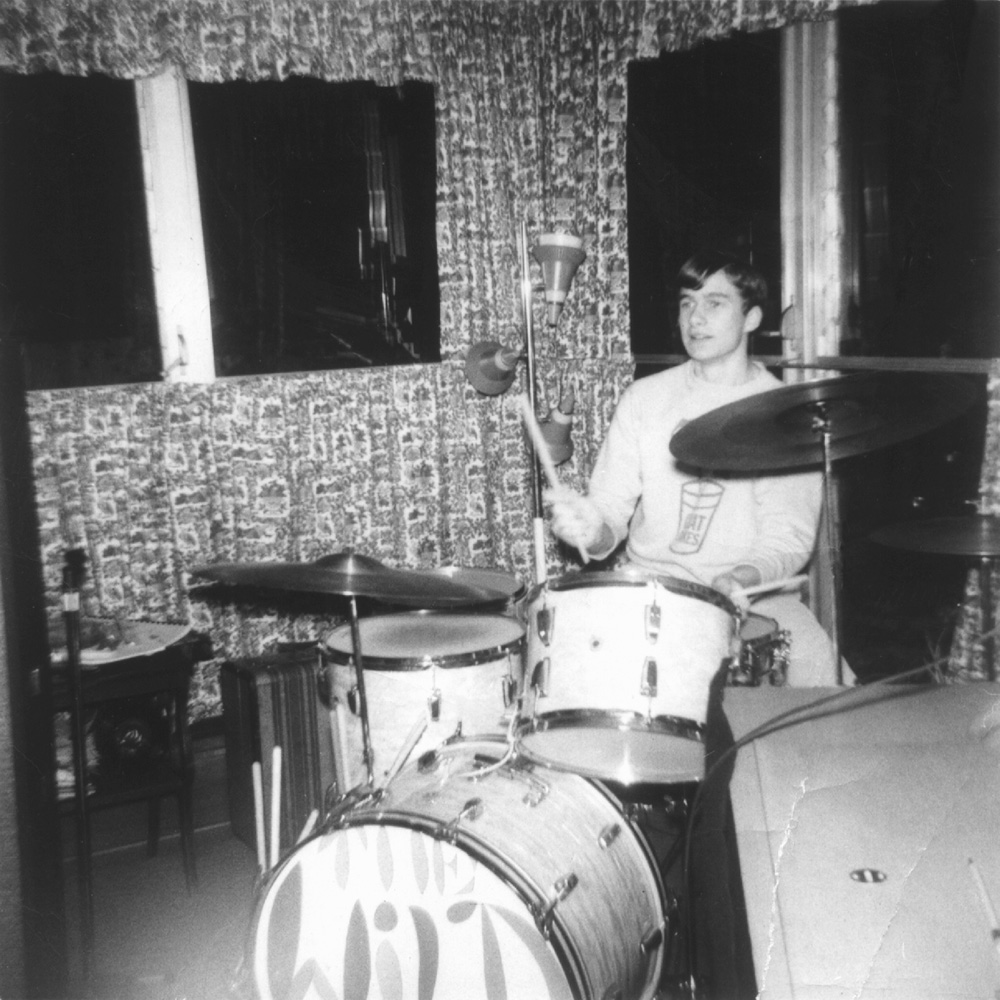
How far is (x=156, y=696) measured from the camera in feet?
7.89

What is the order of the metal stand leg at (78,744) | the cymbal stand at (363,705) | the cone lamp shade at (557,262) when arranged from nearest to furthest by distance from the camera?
the metal stand leg at (78,744)
the cymbal stand at (363,705)
the cone lamp shade at (557,262)

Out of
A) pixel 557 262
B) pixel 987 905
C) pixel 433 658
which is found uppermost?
pixel 557 262

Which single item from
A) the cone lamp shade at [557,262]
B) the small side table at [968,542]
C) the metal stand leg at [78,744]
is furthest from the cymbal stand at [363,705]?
the cone lamp shade at [557,262]

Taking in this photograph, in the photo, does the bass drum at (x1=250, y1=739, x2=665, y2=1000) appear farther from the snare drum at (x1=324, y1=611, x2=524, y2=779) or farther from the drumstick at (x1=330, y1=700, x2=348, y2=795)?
the drumstick at (x1=330, y1=700, x2=348, y2=795)

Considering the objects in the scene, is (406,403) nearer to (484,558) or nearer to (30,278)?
(484,558)

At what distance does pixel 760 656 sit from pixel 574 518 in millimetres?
681

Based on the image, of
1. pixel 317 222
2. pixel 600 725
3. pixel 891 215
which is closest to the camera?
pixel 600 725

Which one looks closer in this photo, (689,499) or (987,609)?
(987,609)

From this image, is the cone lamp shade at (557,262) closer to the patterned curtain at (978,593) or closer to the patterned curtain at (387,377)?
the patterned curtain at (387,377)

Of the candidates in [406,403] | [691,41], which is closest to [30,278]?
[406,403]

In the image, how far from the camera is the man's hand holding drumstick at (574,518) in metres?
2.19

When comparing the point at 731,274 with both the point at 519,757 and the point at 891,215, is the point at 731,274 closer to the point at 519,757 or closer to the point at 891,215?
the point at 891,215

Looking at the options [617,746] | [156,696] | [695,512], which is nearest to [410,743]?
[617,746]

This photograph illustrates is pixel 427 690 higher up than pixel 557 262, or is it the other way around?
pixel 557 262
